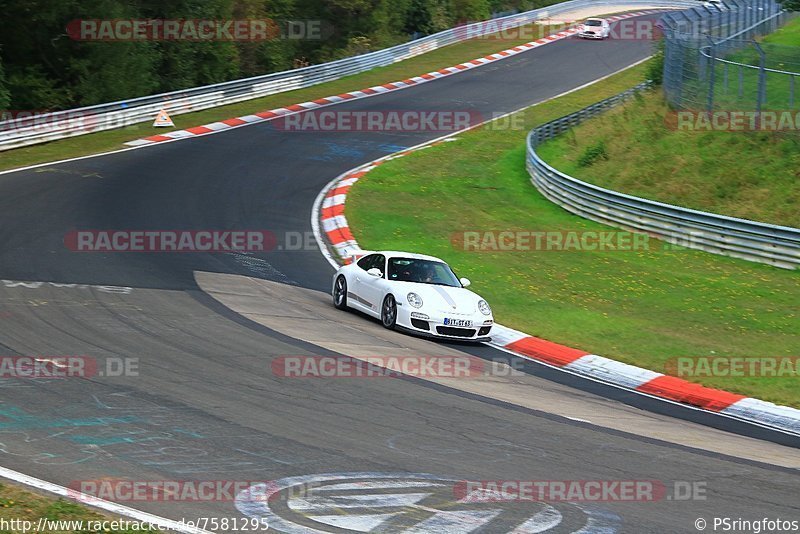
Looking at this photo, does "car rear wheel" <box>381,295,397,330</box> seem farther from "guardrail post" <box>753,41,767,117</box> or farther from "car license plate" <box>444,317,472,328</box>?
"guardrail post" <box>753,41,767,117</box>

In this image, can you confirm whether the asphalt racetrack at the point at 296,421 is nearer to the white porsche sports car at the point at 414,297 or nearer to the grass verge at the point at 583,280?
the white porsche sports car at the point at 414,297

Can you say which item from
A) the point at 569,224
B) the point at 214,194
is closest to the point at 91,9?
the point at 214,194

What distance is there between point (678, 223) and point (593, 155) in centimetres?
687

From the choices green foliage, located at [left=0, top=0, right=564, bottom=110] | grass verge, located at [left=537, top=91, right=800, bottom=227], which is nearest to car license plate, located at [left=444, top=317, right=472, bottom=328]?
grass verge, located at [left=537, top=91, right=800, bottom=227]

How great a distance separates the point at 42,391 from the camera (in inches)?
407

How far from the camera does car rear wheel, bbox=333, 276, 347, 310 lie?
1705cm

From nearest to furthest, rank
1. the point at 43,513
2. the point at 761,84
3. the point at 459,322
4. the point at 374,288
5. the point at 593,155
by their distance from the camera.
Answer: the point at 43,513 < the point at 459,322 < the point at 374,288 < the point at 761,84 < the point at 593,155

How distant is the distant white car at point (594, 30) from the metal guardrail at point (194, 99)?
233 inches

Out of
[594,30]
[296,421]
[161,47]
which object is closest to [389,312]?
[296,421]

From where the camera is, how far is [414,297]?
15648 millimetres

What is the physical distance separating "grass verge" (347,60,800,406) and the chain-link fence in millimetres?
5199

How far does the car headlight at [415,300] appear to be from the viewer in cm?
1556

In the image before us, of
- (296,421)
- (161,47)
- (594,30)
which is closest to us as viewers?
(296,421)

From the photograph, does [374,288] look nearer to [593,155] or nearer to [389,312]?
[389,312]
